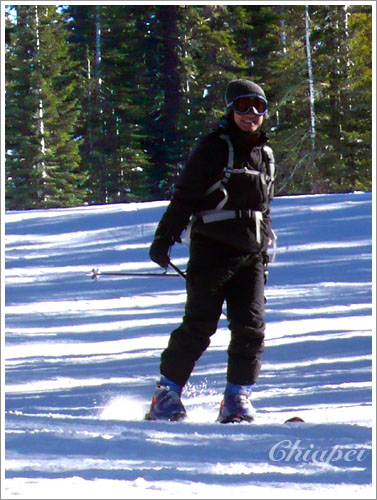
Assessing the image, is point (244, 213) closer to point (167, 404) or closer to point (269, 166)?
point (269, 166)

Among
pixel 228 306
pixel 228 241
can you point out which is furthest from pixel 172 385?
pixel 228 241

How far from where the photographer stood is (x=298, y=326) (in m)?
7.74

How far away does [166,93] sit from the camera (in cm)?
3606

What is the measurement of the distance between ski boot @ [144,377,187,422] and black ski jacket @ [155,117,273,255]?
2.64 feet

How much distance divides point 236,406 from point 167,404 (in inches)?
14.6

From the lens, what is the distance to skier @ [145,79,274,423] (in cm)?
497

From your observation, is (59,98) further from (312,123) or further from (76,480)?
(76,480)

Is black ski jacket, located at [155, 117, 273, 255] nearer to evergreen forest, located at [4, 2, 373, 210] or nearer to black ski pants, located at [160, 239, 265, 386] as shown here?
black ski pants, located at [160, 239, 265, 386]

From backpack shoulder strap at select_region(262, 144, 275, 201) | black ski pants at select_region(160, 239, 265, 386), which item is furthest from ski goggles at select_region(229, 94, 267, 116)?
black ski pants at select_region(160, 239, 265, 386)

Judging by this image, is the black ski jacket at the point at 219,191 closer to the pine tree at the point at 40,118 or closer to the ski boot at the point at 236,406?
the ski boot at the point at 236,406

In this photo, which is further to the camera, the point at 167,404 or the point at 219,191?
the point at 167,404

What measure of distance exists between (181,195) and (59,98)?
34.5 meters

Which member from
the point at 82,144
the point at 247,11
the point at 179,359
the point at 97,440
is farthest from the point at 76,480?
the point at 82,144

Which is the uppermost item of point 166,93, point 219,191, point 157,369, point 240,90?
point 166,93
